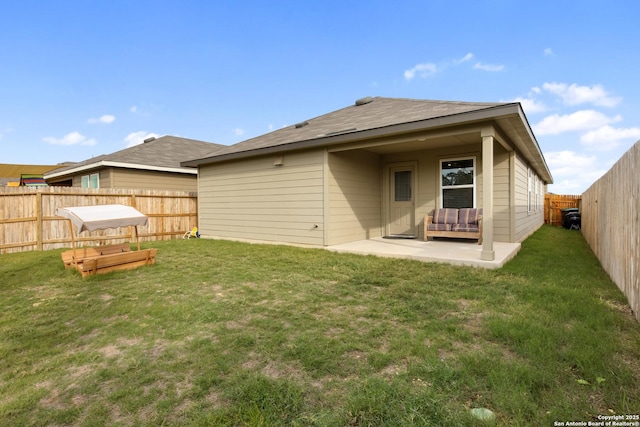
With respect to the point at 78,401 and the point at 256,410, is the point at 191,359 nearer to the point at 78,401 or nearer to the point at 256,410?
the point at 78,401

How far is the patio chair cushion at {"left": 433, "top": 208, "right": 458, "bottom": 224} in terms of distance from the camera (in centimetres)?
765

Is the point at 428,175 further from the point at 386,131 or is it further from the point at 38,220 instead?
the point at 38,220

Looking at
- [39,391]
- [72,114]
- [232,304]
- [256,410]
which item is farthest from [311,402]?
[72,114]

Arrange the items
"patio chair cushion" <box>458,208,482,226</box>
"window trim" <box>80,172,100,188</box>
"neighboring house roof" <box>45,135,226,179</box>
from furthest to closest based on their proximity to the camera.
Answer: "window trim" <box>80,172,100,188</box> < "neighboring house roof" <box>45,135,226,179</box> < "patio chair cushion" <box>458,208,482,226</box>

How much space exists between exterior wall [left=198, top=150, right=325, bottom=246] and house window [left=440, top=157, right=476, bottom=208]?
11.2 feet

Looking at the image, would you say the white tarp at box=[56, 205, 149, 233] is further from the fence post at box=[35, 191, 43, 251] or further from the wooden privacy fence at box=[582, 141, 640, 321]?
the wooden privacy fence at box=[582, 141, 640, 321]

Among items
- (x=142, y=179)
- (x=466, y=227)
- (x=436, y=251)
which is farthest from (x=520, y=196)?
(x=142, y=179)

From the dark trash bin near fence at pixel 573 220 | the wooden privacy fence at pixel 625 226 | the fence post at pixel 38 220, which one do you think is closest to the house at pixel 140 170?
the fence post at pixel 38 220

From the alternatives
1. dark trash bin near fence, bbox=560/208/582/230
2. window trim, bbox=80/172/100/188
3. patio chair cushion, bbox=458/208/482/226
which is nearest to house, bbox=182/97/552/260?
patio chair cushion, bbox=458/208/482/226

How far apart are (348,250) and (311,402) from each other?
5015 millimetres

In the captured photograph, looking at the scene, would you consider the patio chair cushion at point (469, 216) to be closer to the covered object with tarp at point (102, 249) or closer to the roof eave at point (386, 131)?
the roof eave at point (386, 131)

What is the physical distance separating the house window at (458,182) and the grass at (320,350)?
10.9 feet

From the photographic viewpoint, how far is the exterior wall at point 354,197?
7.46 metres

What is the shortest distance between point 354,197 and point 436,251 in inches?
104
